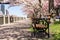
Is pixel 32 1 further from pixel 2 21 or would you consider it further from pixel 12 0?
pixel 2 21

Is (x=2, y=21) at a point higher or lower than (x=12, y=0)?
lower

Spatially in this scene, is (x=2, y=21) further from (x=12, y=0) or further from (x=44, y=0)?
(x=44, y=0)

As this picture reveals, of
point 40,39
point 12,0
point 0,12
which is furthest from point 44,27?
point 0,12

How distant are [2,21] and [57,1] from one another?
6.62m

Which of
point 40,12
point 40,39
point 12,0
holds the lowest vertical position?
point 40,39

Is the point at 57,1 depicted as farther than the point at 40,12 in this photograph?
Yes

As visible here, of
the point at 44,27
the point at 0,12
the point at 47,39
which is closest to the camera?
the point at 47,39

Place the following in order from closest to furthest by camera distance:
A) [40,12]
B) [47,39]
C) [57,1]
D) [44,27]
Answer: [47,39], [44,27], [40,12], [57,1]

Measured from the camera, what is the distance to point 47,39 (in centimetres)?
852

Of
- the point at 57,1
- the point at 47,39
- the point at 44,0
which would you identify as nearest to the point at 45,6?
the point at 44,0

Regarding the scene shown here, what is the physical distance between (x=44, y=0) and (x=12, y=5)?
3.20m

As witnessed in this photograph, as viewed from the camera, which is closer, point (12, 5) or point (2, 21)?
point (12, 5)

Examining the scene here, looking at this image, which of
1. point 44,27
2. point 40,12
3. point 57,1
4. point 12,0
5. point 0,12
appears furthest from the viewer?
point 0,12

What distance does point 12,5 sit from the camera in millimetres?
19891
